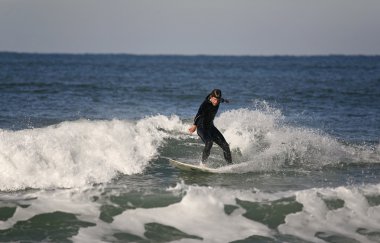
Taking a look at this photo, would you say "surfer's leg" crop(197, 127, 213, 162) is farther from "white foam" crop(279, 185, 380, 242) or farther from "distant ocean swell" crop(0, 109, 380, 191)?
"white foam" crop(279, 185, 380, 242)

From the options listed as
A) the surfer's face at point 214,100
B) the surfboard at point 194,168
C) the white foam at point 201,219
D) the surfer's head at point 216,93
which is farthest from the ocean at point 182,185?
the surfer's head at point 216,93

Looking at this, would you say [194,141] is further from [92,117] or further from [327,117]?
[327,117]

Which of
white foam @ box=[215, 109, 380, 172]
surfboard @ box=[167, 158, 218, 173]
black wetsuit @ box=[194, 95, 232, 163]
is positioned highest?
black wetsuit @ box=[194, 95, 232, 163]

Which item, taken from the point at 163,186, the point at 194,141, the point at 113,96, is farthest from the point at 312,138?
the point at 113,96

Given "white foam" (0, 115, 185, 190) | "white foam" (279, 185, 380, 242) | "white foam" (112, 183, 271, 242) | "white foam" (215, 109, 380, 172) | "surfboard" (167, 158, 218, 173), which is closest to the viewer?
"white foam" (112, 183, 271, 242)

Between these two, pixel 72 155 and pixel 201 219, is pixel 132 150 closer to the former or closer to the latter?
pixel 72 155

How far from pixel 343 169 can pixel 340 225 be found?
13.6 feet

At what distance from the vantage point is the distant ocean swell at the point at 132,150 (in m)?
10.4

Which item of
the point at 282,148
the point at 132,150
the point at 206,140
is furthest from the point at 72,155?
the point at 282,148

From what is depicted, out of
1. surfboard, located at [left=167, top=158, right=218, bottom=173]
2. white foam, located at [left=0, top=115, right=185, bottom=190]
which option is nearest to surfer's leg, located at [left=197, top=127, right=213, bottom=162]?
surfboard, located at [left=167, top=158, right=218, bottom=173]

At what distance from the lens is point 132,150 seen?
41.8 ft

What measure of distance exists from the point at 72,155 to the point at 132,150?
5.96 ft

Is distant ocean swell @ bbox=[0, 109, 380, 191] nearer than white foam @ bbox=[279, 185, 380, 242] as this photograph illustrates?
No

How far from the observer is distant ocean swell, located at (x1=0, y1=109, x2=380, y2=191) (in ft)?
34.0
